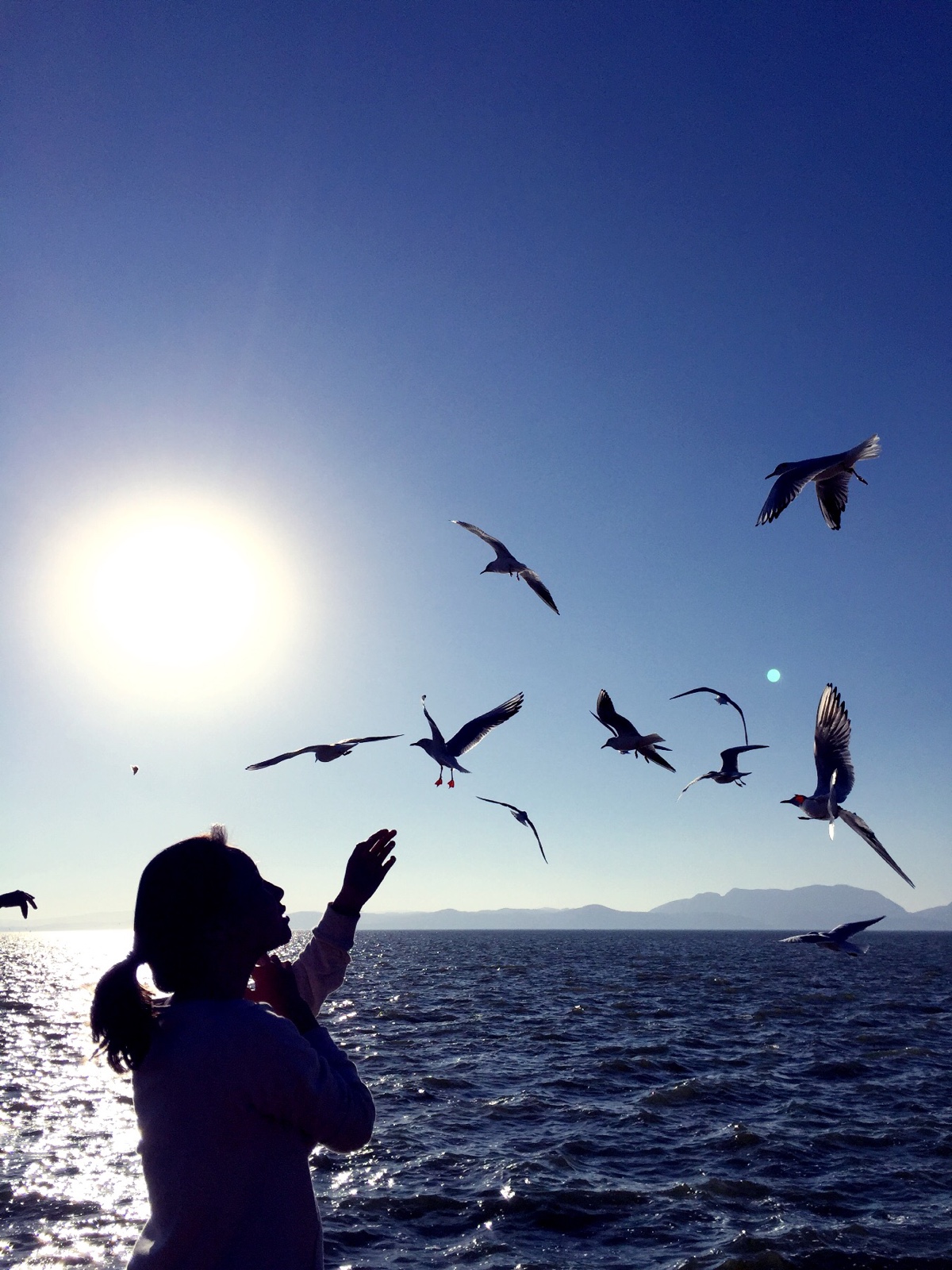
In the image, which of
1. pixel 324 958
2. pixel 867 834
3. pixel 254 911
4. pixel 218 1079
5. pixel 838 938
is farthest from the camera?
pixel 838 938

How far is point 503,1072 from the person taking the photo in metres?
16.5

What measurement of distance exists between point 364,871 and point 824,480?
7369 mm

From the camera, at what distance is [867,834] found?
22.2ft

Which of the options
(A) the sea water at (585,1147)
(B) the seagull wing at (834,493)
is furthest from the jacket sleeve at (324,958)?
(B) the seagull wing at (834,493)

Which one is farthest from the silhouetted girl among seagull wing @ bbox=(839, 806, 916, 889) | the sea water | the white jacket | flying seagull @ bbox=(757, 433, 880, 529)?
flying seagull @ bbox=(757, 433, 880, 529)

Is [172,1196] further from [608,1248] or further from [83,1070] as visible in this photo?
[83,1070]

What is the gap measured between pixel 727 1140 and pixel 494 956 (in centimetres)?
5520

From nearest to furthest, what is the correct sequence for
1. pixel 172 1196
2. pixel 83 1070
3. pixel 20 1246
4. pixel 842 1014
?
pixel 172 1196, pixel 20 1246, pixel 83 1070, pixel 842 1014

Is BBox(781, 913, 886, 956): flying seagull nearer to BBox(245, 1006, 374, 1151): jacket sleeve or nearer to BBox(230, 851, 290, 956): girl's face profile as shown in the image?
BBox(245, 1006, 374, 1151): jacket sleeve

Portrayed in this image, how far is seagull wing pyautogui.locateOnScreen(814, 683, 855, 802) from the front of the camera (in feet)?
24.5

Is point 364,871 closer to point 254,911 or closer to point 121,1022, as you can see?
point 254,911

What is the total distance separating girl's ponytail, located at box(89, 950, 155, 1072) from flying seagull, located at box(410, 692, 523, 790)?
7.30 m

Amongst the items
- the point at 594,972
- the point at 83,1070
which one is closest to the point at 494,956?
the point at 594,972

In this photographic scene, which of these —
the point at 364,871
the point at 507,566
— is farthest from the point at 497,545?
the point at 364,871
